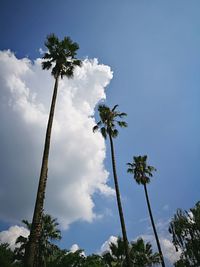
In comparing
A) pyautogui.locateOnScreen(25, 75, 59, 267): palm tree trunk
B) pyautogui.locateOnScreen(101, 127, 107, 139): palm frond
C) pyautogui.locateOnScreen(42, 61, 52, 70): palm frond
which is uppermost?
pyautogui.locateOnScreen(42, 61, 52, 70): palm frond

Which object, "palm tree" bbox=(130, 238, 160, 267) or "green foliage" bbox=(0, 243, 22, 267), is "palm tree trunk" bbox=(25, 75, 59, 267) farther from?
"palm tree" bbox=(130, 238, 160, 267)

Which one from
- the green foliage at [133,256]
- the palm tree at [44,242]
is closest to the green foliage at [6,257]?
the palm tree at [44,242]

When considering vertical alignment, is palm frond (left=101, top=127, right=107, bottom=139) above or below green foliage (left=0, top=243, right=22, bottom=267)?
above

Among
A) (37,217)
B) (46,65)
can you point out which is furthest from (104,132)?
(37,217)

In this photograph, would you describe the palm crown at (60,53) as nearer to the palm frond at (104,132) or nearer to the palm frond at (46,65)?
the palm frond at (46,65)

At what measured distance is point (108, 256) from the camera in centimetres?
2880

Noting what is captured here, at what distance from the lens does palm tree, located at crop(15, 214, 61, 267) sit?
27586mm

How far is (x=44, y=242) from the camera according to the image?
2997 centimetres

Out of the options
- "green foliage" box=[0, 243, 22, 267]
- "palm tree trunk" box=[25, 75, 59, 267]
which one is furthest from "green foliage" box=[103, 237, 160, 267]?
"palm tree trunk" box=[25, 75, 59, 267]

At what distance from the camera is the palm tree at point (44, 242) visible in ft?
90.5

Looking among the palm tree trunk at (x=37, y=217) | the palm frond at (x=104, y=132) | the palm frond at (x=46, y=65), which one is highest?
the palm frond at (x=46, y=65)

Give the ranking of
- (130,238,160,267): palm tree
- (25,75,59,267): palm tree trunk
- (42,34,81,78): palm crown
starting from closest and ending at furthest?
(25,75,59,267): palm tree trunk → (42,34,81,78): palm crown → (130,238,160,267): palm tree

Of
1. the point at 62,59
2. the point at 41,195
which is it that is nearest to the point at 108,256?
the point at 41,195

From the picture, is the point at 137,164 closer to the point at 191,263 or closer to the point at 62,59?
the point at 191,263
